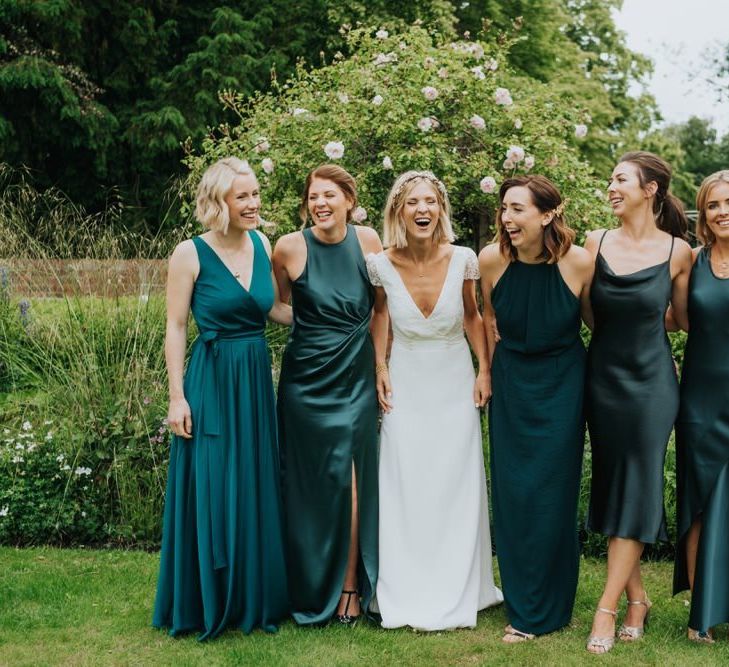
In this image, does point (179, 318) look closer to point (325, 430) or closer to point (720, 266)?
point (325, 430)

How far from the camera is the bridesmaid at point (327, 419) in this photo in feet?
15.3

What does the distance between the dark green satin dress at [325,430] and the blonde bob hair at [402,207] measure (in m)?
0.25

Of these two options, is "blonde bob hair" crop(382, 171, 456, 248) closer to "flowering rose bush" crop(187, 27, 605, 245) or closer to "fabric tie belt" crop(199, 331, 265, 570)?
"fabric tie belt" crop(199, 331, 265, 570)

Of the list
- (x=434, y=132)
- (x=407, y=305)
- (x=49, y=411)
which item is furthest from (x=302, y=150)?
(x=407, y=305)

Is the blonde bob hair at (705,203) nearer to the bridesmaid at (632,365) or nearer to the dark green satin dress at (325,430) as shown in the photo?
the bridesmaid at (632,365)

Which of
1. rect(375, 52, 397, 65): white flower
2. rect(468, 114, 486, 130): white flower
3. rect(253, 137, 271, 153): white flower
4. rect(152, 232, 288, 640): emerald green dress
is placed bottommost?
rect(152, 232, 288, 640): emerald green dress

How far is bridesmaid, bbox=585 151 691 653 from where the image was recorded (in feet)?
14.1

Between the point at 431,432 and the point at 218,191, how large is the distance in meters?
1.61

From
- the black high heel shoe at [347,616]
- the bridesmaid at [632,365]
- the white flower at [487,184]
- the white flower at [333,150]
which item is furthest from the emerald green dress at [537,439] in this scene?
the white flower at [487,184]

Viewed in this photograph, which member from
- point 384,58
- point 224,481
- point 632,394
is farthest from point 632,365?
point 384,58

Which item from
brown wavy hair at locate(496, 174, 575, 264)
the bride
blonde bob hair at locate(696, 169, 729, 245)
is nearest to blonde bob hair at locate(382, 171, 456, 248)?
the bride

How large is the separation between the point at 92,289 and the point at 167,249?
0.98 meters

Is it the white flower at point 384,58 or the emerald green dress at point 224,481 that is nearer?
the emerald green dress at point 224,481

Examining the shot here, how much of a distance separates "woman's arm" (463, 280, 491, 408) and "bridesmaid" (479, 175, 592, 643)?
0.36 ft
